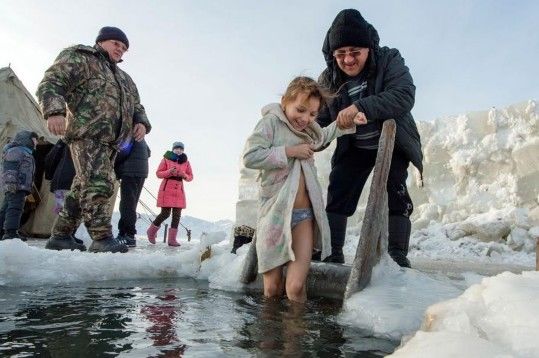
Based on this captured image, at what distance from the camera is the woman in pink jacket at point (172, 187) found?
24.3 ft

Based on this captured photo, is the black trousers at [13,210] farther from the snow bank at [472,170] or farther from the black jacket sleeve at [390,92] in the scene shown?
the snow bank at [472,170]

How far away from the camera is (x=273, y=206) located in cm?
272

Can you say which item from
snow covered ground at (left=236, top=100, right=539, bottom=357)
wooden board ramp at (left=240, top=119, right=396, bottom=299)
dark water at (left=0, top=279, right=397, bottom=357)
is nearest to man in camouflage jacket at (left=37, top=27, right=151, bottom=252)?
dark water at (left=0, top=279, right=397, bottom=357)

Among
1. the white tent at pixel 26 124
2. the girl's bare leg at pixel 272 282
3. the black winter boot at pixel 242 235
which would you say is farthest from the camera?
the white tent at pixel 26 124

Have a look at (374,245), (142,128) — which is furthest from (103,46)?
(374,245)

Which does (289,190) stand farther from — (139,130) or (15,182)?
(15,182)

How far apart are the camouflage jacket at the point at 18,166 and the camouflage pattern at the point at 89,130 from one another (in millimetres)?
2190

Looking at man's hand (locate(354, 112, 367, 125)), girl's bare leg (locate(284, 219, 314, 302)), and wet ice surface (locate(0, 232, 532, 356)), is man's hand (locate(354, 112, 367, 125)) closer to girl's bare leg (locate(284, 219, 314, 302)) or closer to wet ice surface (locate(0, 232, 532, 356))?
girl's bare leg (locate(284, 219, 314, 302))

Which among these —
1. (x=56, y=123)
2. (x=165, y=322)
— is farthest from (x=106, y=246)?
(x=165, y=322)

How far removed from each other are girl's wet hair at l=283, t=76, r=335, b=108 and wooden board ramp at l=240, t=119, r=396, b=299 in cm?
47

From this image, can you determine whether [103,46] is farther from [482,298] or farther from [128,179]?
[482,298]

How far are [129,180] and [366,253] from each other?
159 inches

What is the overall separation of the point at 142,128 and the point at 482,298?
12.0 ft

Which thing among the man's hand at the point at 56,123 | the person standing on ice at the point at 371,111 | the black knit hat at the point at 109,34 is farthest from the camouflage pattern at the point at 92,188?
the person standing on ice at the point at 371,111
